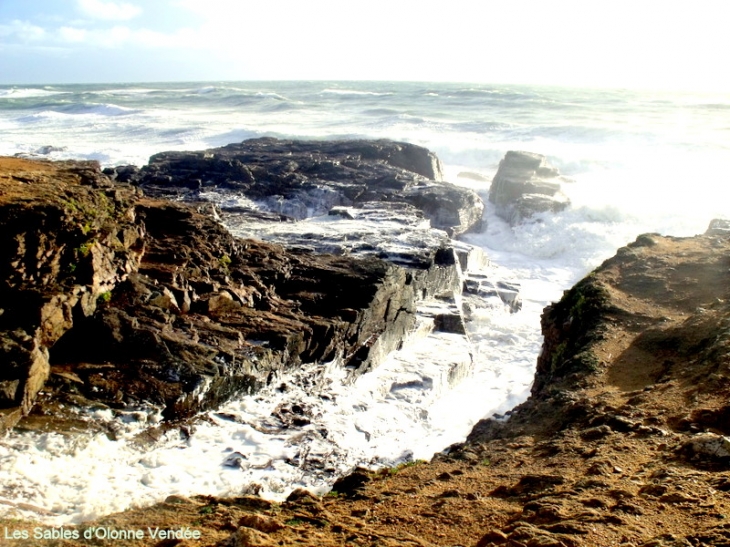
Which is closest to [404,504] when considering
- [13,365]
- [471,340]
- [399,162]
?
[13,365]

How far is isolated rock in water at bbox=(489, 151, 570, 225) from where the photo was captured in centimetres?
2230

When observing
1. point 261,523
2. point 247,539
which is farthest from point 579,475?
point 247,539

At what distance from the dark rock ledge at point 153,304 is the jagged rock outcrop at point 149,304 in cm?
2

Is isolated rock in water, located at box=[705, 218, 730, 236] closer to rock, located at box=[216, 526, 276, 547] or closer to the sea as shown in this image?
A: the sea

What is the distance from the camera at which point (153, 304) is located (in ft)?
26.5

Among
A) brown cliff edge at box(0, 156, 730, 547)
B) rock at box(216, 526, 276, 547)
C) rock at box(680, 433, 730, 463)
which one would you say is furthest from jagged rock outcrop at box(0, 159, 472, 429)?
rock at box(680, 433, 730, 463)

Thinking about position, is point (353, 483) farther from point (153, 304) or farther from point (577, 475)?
point (153, 304)

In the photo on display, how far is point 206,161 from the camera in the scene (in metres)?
20.4

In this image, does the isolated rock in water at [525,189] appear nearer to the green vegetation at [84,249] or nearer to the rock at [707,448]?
the green vegetation at [84,249]

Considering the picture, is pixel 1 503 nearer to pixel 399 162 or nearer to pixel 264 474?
pixel 264 474

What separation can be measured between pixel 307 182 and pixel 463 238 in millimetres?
5267

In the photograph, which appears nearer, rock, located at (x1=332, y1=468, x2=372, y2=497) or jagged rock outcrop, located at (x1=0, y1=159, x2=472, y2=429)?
Answer: rock, located at (x1=332, y1=468, x2=372, y2=497)

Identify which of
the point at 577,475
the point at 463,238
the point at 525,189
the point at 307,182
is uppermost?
the point at 307,182

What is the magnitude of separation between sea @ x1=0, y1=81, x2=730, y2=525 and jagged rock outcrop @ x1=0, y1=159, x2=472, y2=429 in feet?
1.27
